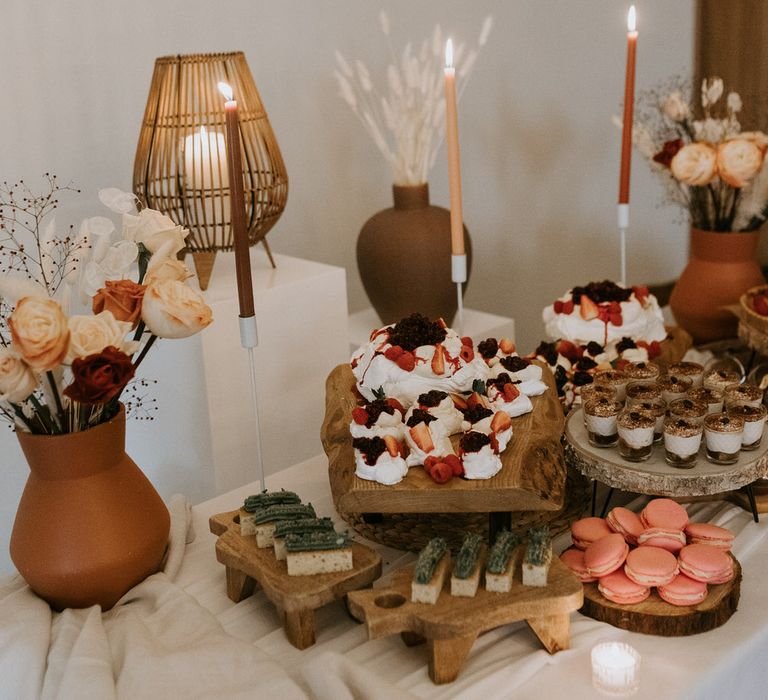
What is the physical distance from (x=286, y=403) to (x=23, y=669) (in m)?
0.77

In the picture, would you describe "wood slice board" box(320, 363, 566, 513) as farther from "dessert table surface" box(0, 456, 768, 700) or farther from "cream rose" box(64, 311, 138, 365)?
"cream rose" box(64, 311, 138, 365)

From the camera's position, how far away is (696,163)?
1.67 metres

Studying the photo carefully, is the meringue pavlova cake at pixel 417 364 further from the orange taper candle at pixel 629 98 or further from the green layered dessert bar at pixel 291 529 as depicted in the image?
the orange taper candle at pixel 629 98

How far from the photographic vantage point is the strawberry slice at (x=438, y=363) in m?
1.21

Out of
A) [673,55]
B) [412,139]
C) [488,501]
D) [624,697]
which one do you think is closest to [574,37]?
[673,55]

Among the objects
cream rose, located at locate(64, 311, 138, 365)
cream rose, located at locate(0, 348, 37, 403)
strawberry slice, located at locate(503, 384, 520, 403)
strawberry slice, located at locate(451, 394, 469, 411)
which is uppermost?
cream rose, located at locate(64, 311, 138, 365)

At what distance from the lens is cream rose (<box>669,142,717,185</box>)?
1662mm

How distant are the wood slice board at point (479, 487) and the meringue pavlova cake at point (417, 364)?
0.10m

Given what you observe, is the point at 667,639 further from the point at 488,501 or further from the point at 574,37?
the point at 574,37

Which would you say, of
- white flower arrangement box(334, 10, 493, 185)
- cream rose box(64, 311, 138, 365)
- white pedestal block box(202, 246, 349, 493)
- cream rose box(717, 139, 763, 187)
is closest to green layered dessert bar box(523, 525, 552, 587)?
cream rose box(64, 311, 138, 365)

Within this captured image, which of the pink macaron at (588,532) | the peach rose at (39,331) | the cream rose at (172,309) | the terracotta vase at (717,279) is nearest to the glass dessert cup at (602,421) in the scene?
the pink macaron at (588,532)

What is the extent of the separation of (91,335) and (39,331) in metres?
0.06

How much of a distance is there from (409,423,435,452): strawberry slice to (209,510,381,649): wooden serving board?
13cm

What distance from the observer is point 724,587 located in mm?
1020
